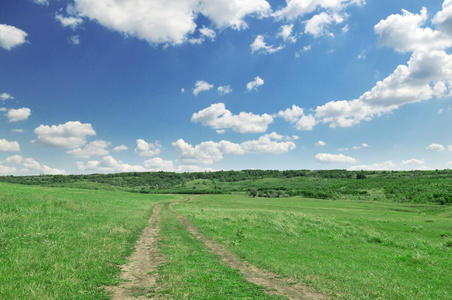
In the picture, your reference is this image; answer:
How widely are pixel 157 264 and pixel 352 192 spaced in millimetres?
140099

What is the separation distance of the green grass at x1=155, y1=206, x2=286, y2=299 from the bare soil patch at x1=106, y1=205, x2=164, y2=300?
0.57m

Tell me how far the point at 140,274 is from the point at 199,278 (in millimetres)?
3644

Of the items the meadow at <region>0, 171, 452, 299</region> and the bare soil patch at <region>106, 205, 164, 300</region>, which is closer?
the bare soil patch at <region>106, 205, 164, 300</region>

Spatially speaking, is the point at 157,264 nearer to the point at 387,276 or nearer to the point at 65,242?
the point at 65,242

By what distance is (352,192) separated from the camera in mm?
133750

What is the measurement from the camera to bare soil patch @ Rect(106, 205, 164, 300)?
11508 millimetres

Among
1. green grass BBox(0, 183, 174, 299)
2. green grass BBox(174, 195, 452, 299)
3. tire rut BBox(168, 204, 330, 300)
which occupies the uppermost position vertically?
green grass BBox(0, 183, 174, 299)

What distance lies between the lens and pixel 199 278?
13.6 metres

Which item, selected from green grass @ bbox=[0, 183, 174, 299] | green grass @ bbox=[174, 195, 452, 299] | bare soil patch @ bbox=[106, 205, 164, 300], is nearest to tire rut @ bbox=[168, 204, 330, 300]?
green grass @ bbox=[174, 195, 452, 299]

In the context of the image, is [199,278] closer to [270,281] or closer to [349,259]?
[270,281]

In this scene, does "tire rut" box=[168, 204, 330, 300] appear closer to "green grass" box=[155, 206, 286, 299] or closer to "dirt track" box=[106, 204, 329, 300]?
"dirt track" box=[106, 204, 329, 300]

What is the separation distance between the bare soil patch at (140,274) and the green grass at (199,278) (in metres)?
0.57

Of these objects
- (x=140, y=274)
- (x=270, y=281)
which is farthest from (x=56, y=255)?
(x=270, y=281)

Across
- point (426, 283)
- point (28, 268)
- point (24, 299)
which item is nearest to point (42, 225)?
point (28, 268)
